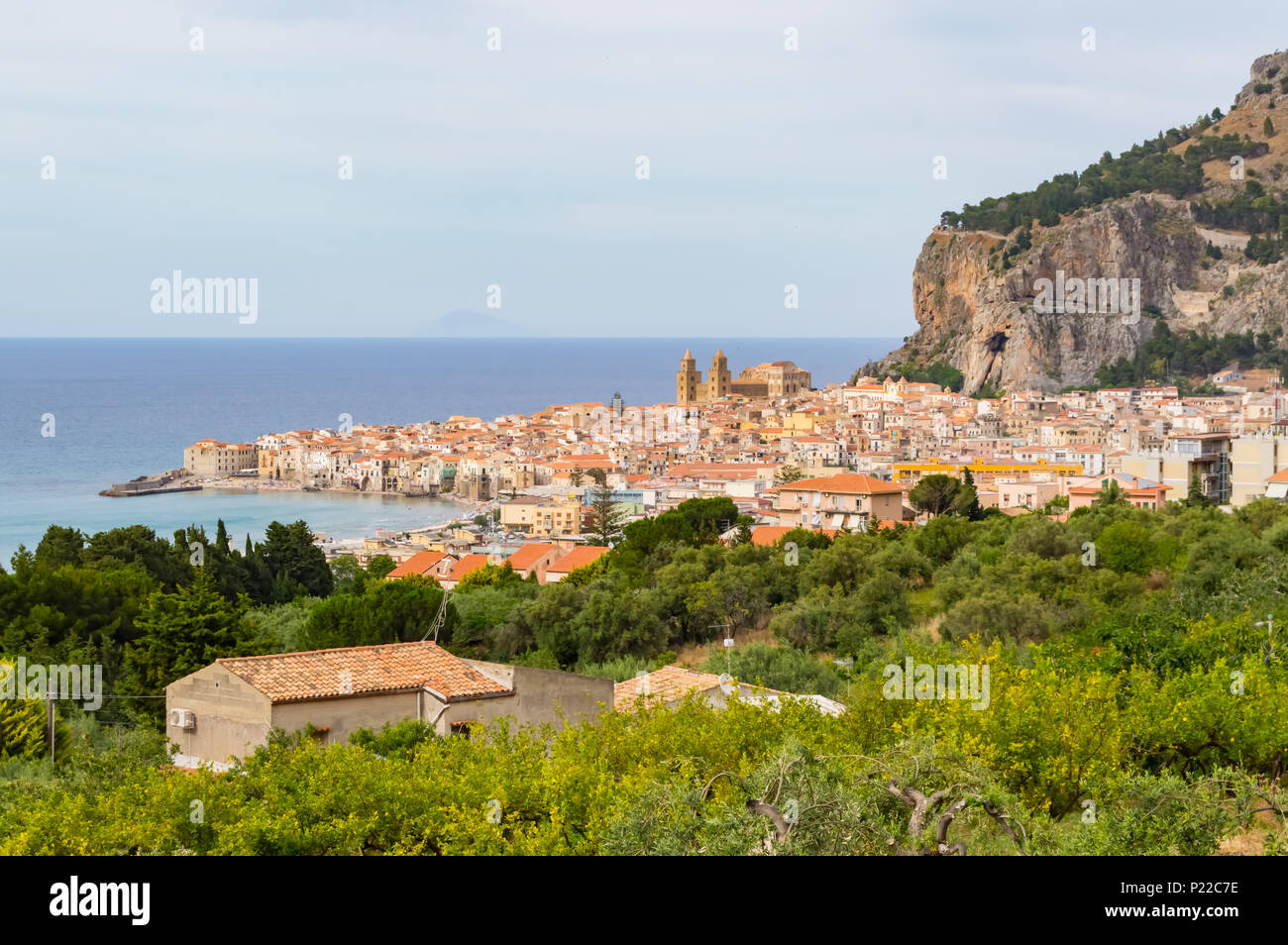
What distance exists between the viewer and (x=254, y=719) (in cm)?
922

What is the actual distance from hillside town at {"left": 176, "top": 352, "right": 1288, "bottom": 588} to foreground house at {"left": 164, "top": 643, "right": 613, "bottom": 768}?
17.8 metres

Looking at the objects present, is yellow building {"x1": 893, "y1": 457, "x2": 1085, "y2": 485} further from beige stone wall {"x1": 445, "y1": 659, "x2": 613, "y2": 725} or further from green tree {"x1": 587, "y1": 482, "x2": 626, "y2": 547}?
beige stone wall {"x1": 445, "y1": 659, "x2": 613, "y2": 725}

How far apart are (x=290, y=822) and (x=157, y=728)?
5.96m

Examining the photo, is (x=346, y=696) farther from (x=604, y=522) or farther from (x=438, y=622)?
(x=604, y=522)

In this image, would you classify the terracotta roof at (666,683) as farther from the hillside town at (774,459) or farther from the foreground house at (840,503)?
the foreground house at (840,503)

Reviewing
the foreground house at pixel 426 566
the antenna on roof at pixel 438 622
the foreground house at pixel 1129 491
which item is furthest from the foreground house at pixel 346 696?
the foreground house at pixel 1129 491

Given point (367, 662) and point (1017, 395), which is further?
point (1017, 395)

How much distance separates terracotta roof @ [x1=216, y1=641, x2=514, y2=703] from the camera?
369 inches

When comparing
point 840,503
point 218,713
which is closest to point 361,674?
point 218,713

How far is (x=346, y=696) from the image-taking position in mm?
9414

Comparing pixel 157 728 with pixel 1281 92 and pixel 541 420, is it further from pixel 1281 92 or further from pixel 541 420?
pixel 1281 92

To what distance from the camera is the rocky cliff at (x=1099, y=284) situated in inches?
3164

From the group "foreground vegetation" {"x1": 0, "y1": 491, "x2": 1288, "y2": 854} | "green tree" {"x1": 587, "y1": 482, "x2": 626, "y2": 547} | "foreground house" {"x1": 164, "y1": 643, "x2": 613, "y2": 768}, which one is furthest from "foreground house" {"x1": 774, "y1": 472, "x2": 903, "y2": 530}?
"foreground house" {"x1": 164, "y1": 643, "x2": 613, "y2": 768}
